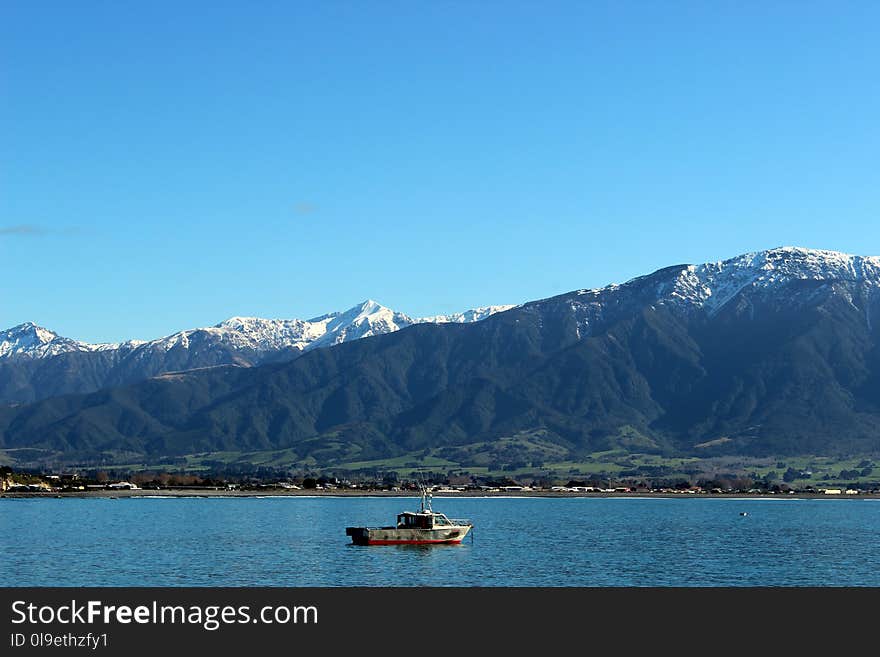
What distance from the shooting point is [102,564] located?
137125 mm

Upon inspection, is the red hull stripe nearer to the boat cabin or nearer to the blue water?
the boat cabin

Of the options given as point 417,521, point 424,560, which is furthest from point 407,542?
point 424,560

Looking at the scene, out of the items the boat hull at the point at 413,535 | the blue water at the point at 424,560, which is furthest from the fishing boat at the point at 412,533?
the blue water at the point at 424,560

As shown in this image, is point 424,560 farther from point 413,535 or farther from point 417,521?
point 417,521

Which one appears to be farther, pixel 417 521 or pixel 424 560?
pixel 417 521

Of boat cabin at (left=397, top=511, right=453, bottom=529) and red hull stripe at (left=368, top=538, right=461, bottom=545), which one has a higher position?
Result: boat cabin at (left=397, top=511, right=453, bottom=529)

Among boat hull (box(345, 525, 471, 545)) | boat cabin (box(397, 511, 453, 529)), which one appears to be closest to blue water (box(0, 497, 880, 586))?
boat hull (box(345, 525, 471, 545))

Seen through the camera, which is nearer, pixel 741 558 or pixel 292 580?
pixel 292 580

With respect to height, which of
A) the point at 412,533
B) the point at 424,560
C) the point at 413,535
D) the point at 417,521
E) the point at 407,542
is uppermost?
the point at 417,521

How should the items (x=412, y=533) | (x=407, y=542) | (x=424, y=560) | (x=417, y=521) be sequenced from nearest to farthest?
(x=424, y=560) < (x=407, y=542) < (x=412, y=533) < (x=417, y=521)
